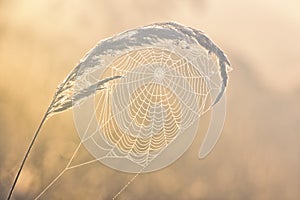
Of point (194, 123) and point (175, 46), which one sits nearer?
point (175, 46)

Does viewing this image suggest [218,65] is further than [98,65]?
Yes

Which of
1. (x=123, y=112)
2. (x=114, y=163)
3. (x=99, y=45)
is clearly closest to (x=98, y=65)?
(x=99, y=45)

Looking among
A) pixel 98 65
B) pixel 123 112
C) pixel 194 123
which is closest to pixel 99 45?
pixel 98 65

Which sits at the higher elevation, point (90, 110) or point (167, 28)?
point (167, 28)

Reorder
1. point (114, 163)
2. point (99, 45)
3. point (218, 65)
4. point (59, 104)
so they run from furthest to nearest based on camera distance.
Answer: point (114, 163), point (218, 65), point (99, 45), point (59, 104)

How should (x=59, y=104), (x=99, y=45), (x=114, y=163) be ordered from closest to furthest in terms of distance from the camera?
(x=59, y=104) → (x=99, y=45) → (x=114, y=163)

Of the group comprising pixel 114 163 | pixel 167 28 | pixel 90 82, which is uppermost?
pixel 167 28

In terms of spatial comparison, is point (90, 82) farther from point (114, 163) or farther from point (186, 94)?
point (114, 163)

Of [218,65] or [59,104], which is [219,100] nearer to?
[218,65]

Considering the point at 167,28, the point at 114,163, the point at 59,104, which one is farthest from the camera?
the point at 114,163
